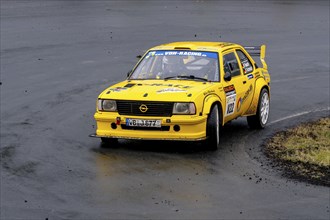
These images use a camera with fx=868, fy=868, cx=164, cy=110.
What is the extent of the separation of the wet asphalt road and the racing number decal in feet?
1.59

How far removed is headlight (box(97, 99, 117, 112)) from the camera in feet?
41.8

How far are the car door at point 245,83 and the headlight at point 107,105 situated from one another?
2192 mm

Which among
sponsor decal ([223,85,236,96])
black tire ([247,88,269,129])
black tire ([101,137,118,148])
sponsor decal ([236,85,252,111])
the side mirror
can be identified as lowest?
black tire ([247,88,269,129])

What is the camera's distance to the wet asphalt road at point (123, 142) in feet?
32.0

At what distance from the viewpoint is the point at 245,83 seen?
46.9 feet

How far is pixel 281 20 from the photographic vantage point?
33969 mm

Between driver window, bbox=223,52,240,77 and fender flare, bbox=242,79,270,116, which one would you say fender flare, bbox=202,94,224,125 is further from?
fender flare, bbox=242,79,270,116

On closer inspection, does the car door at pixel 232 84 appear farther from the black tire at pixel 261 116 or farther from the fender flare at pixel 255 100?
the black tire at pixel 261 116

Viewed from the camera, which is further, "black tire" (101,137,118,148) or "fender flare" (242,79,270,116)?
"fender flare" (242,79,270,116)

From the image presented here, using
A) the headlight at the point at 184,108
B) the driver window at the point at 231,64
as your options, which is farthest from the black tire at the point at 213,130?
the driver window at the point at 231,64

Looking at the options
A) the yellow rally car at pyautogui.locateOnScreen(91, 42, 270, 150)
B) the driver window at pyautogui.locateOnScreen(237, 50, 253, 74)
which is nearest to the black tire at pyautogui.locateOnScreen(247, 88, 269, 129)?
the yellow rally car at pyautogui.locateOnScreen(91, 42, 270, 150)

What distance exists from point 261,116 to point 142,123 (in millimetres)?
→ 2988

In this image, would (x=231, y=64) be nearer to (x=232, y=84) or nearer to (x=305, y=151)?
(x=232, y=84)

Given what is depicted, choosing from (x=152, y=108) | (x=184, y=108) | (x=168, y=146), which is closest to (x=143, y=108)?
(x=152, y=108)
